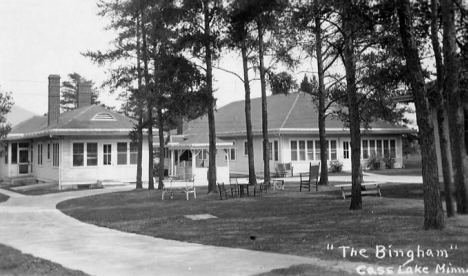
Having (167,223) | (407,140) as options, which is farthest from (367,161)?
(167,223)

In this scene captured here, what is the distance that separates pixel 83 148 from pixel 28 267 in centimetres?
2044

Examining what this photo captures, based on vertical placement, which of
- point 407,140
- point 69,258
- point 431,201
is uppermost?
point 407,140

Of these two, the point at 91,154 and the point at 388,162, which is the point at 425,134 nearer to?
the point at 91,154

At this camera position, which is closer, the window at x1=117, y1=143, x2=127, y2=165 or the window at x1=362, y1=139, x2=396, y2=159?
the window at x1=117, y1=143, x2=127, y2=165

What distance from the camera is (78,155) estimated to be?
1052 inches

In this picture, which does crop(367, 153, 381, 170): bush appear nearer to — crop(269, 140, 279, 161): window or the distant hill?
crop(269, 140, 279, 161): window

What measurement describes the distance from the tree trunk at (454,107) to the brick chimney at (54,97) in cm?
2556

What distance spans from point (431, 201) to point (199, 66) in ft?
39.9

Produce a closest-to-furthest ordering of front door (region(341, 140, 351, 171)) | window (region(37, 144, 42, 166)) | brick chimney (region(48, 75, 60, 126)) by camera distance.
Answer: brick chimney (region(48, 75, 60, 126)) → window (region(37, 144, 42, 166)) → front door (region(341, 140, 351, 171))

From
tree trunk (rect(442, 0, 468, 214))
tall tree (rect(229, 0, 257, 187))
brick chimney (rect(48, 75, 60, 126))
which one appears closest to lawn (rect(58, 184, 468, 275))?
tree trunk (rect(442, 0, 468, 214))

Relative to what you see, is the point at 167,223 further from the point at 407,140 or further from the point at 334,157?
the point at 407,140

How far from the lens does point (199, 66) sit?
1889 cm

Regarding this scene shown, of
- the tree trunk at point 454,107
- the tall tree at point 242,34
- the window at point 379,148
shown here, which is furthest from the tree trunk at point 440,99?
the window at point 379,148

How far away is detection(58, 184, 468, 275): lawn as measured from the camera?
25.8ft
